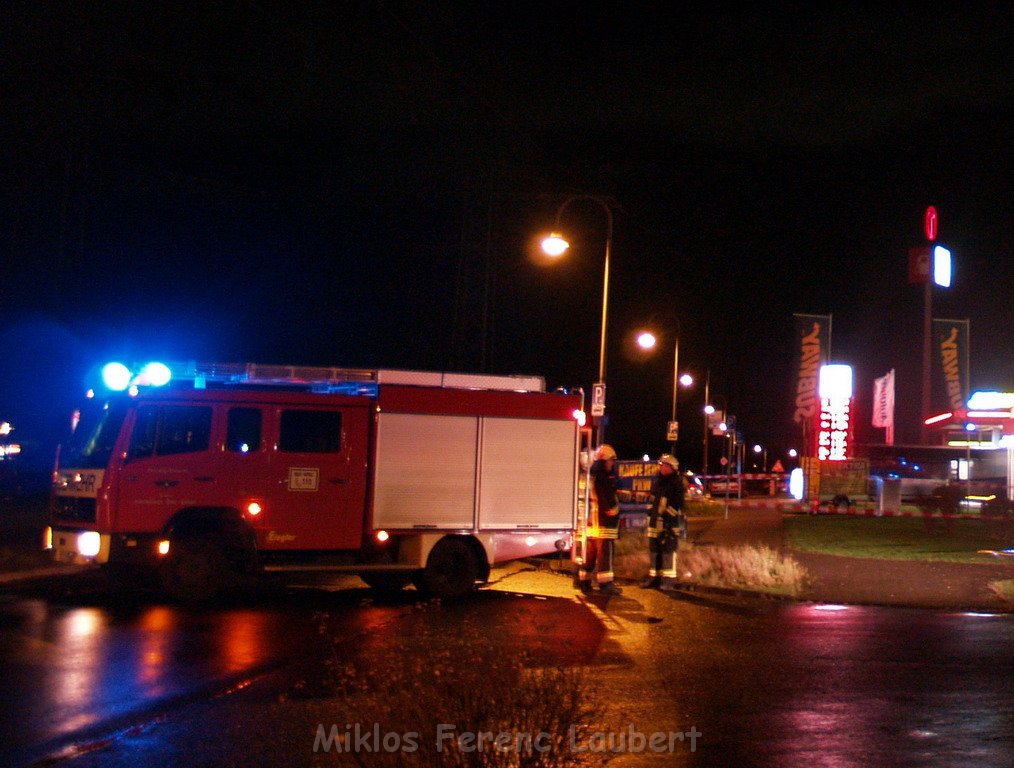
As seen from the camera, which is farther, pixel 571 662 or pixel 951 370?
pixel 951 370

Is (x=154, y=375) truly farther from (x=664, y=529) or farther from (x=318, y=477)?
(x=664, y=529)

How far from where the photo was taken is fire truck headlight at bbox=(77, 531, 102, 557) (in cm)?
1231

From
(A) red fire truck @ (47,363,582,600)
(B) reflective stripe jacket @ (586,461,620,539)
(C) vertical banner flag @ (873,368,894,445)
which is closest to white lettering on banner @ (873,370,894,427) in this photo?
(C) vertical banner flag @ (873,368,894,445)

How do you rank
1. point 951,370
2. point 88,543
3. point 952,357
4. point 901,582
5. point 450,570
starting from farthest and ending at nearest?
point 951,370
point 952,357
point 901,582
point 450,570
point 88,543

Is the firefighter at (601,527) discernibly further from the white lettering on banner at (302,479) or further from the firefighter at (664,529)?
the white lettering on banner at (302,479)

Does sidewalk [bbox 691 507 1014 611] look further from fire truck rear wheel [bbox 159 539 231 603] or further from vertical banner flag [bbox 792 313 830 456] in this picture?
vertical banner flag [bbox 792 313 830 456]

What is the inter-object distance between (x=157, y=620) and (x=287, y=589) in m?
3.28

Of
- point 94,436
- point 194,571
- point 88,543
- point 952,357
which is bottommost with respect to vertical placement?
A: point 194,571

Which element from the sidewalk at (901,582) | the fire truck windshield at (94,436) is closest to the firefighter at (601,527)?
the sidewalk at (901,582)

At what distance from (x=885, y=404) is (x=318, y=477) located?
4366 cm

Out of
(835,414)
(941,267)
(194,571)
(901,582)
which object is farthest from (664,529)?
Result: (941,267)

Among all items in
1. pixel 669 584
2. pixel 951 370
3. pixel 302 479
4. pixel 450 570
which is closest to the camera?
pixel 302 479

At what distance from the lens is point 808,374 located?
145ft

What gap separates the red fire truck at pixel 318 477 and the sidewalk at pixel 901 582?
3822 mm
